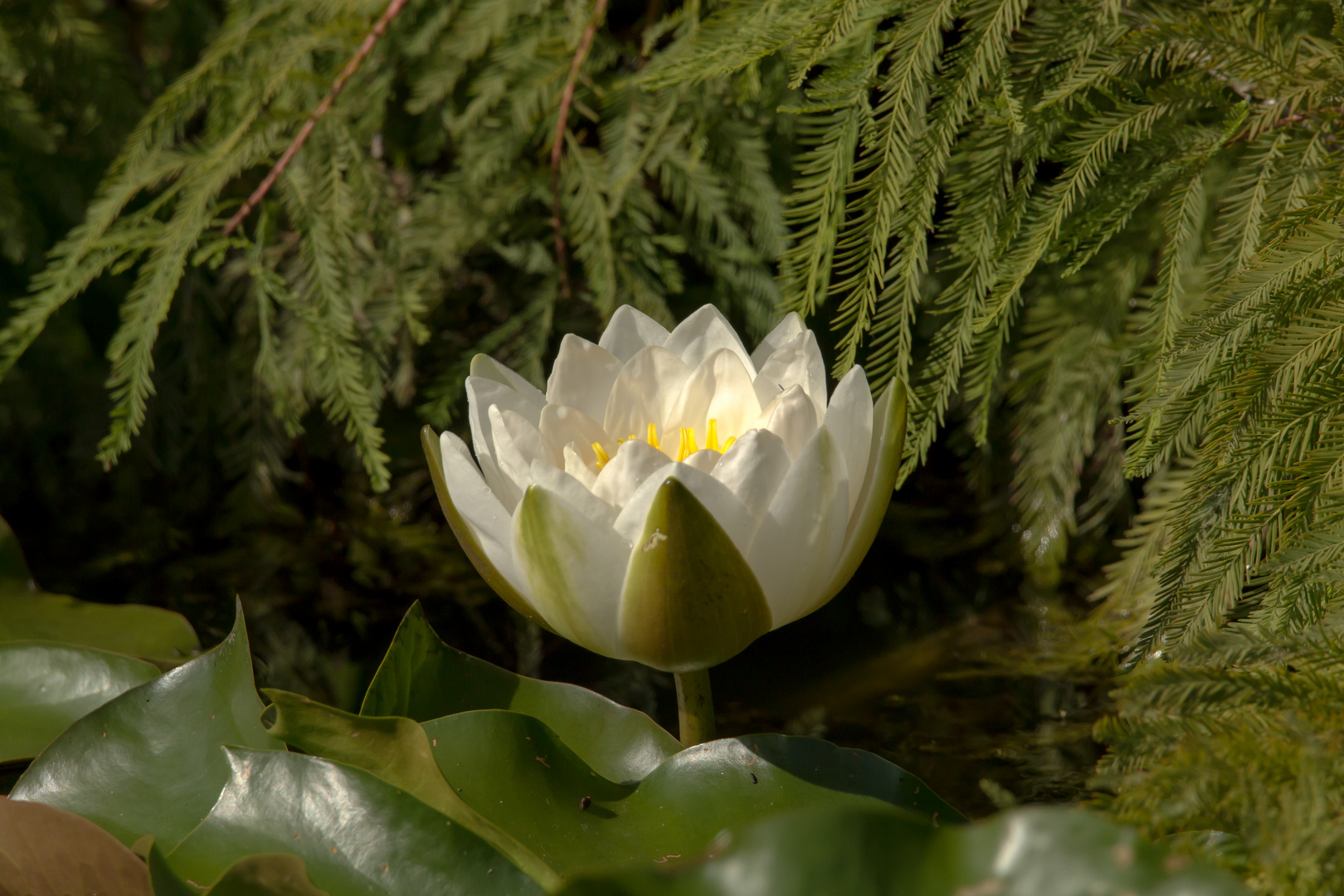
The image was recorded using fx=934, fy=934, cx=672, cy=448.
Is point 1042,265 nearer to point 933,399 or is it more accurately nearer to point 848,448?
point 933,399

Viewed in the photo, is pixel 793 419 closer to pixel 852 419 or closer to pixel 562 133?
pixel 852 419

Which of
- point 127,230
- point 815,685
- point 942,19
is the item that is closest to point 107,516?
point 127,230

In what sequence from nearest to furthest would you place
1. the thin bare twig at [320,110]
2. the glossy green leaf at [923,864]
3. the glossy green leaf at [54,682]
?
1. the glossy green leaf at [923,864]
2. the glossy green leaf at [54,682]
3. the thin bare twig at [320,110]

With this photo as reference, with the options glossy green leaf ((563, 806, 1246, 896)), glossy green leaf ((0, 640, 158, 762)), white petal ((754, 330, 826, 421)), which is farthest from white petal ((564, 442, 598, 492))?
glossy green leaf ((0, 640, 158, 762))

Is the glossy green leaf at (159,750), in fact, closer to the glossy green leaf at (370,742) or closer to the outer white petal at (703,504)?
the glossy green leaf at (370,742)

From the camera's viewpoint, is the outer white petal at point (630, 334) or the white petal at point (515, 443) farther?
the outer white petal at point (630, 334)

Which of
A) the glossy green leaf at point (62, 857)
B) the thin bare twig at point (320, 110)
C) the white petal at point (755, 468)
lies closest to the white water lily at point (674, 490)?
the white petal at point (755, 468)

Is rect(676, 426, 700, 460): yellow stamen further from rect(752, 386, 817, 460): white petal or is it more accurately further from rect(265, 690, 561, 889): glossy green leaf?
rect(265, 690, 561, 889): glossy green leaf

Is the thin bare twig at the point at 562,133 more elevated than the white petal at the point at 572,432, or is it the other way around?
the thin bare twig at the point at 562,133
